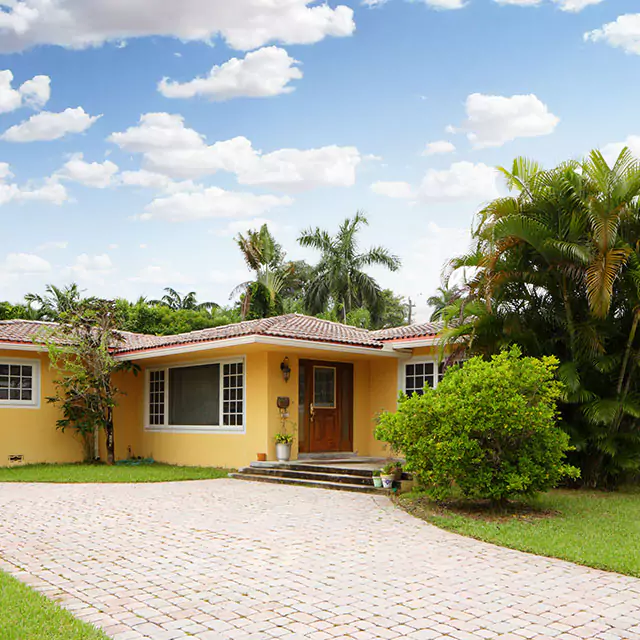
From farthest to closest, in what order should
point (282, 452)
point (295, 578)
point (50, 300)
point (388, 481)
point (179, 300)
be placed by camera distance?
1. point (179, 300)
2. point (50, 300)
3. point (282, 452)
4. point (388, 481)
5. point (295, 578)

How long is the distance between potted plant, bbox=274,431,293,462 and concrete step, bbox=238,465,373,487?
438 mm

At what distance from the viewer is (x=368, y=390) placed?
15.6 meters

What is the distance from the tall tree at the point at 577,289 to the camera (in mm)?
10258

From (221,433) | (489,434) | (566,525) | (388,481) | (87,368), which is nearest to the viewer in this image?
(566,525)

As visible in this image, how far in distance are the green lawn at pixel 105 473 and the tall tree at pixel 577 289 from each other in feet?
19.1

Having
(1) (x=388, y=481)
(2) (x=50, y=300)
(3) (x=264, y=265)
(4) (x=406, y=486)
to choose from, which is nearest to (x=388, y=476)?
(1) (x=388, y=481)

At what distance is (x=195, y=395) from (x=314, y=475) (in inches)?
171

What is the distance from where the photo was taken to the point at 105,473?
45.4 feet

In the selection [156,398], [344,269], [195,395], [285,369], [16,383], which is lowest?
[156,398]

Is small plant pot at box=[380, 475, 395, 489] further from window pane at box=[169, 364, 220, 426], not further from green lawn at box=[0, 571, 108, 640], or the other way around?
green lawn at box=[0, 571, 108, 640]

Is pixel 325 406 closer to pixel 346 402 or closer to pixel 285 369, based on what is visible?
pixel 346 402

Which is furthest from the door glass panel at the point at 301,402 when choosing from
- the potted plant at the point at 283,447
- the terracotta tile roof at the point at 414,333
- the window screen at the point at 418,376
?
the window screen at the point at 418,376

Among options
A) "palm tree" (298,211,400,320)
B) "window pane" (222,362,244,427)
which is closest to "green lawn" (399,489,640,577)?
"window pane" (222,362,244,427)

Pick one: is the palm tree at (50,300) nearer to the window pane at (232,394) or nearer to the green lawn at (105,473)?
the green lawn at (105,473)
